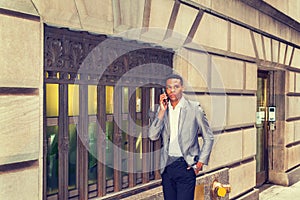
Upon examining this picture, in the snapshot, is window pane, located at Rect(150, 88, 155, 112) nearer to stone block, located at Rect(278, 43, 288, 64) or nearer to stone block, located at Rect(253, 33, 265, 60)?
stone block, located at Rect(253, 33, 265, 60)

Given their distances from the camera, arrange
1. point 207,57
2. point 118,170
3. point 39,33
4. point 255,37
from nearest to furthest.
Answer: point 39,33 < point 118,170 < point 207,57 < point 255,37

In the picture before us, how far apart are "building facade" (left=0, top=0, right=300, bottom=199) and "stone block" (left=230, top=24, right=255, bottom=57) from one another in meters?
0.03

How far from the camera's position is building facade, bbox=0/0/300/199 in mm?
3004

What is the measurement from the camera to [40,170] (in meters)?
3.18

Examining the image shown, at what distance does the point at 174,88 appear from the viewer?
3781mm

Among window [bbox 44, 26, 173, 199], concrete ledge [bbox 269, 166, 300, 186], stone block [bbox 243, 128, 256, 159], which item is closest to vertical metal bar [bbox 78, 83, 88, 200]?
window [bbox 44, 26, 173, 199]

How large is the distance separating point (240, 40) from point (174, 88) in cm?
296

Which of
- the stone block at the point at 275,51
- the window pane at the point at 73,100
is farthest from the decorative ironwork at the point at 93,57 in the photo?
the stone block at the point at 275,51

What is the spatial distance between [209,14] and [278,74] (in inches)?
144

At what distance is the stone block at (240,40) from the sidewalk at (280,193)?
2.89m

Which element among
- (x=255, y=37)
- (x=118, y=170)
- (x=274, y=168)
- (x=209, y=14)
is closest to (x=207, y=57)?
(x=209, y=14)

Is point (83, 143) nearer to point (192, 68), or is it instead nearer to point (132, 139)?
point (132, 139)

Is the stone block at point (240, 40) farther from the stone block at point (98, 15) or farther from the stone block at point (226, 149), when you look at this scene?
the stone block at point (98, 15)

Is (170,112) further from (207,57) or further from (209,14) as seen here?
(209,14)
